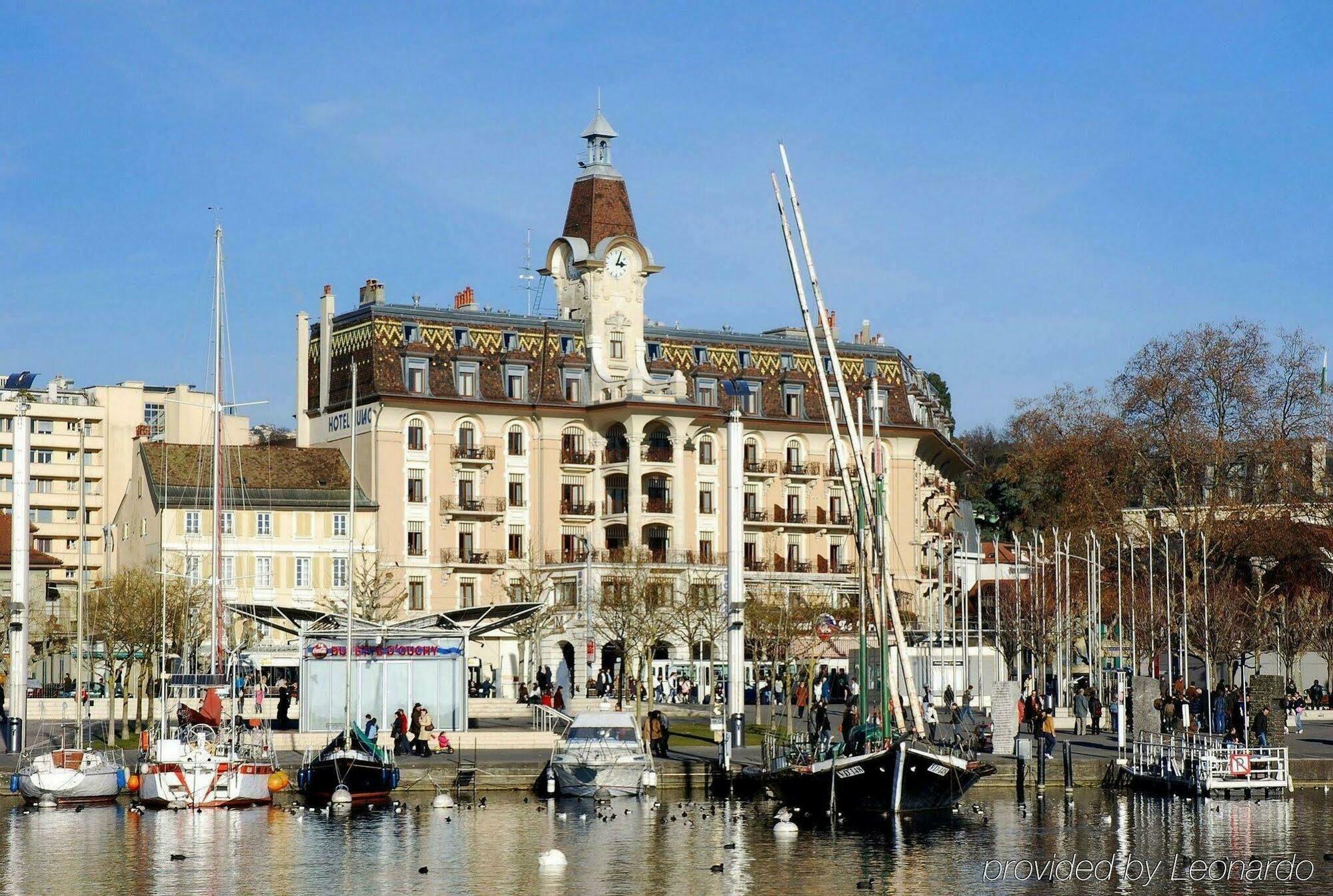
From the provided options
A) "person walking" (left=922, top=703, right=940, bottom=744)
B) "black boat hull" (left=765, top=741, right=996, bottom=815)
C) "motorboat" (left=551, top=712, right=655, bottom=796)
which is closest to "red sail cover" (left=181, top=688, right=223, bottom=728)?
"motorboat" (left=551, top=712, right=655, bottom=796)

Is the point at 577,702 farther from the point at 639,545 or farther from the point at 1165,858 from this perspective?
the point at 1165,858

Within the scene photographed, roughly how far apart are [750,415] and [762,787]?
6515 cm

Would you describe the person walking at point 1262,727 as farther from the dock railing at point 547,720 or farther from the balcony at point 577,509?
the balcony at point 577,509

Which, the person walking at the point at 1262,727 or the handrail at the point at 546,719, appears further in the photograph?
the handrail at the point at 546,719

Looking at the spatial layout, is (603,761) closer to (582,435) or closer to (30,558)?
(582,435)

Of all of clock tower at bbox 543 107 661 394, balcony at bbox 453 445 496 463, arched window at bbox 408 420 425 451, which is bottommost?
balcony at bbox 453 445 496 463

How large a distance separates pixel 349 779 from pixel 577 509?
2446 inches

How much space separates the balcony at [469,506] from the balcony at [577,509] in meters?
3.52

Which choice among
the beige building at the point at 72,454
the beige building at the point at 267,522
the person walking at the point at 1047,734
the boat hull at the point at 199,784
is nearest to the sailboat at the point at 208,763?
the boat hull at the point at 199,784

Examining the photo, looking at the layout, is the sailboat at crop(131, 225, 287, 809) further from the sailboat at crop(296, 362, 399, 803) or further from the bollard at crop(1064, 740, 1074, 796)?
the bollard at crop(1064, 740, 1074, 796)

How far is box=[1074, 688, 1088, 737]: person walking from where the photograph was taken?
72500 millimetres

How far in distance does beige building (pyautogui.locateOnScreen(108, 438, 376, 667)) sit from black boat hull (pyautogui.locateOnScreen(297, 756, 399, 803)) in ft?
172

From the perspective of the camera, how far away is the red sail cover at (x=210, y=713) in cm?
5847

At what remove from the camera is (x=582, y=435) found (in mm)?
120438
